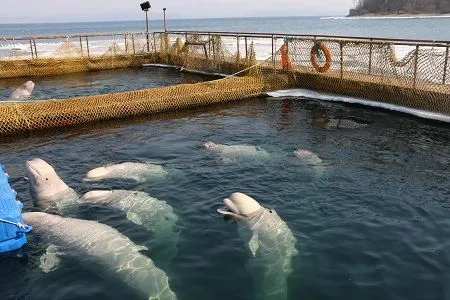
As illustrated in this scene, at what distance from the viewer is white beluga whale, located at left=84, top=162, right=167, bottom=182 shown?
1002 centimetres

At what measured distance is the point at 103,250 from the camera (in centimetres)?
679

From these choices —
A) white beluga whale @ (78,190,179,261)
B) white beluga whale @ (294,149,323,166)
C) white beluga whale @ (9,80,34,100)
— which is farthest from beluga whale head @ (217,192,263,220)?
white beluga whale @ (9,80,34,100)

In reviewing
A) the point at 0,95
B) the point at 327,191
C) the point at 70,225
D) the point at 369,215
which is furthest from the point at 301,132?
the point at 0,95

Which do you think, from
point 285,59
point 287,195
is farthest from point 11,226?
point 285,59

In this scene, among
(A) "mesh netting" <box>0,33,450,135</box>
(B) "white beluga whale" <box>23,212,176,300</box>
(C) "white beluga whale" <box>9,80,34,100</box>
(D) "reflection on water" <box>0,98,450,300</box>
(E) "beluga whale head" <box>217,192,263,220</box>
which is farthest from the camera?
(C) "white beluga whale" <box>9,80,34,100</box>

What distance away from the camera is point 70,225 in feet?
24.5

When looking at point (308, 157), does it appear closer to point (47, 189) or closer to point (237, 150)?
point (237, 150)

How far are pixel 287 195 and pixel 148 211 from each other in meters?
2.70

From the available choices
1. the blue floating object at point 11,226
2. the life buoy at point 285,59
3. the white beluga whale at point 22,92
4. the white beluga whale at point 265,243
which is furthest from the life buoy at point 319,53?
the blue floating object at point 11,226

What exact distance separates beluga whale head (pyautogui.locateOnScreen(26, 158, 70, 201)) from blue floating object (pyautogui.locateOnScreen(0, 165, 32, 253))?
1.83 meters

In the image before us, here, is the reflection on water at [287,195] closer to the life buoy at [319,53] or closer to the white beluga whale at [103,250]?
the white beluga whale at [103,250]

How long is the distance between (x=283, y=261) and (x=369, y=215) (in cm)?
229

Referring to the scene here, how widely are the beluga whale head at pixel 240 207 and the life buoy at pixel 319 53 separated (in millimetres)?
10141

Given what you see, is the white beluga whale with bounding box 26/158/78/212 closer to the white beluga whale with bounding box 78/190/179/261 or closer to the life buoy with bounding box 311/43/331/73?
the white beluga whale with bounding box 78/190/179/261
